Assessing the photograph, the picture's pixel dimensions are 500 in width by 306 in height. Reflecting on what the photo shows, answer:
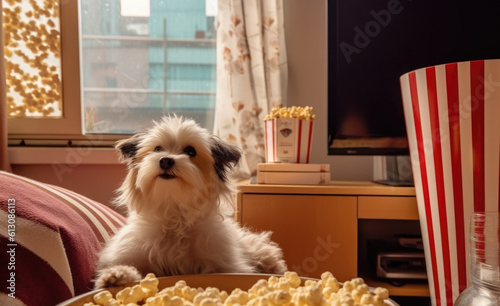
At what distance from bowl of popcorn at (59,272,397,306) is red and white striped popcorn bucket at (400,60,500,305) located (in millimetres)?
751

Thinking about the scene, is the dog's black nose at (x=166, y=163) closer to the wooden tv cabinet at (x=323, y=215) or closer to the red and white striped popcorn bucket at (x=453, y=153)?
the wooden tv cabinet at (x=323, y=215)

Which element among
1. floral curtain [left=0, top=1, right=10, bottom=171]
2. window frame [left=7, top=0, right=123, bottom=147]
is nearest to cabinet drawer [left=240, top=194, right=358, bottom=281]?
window frame [left=7, top=0, right=123, bottom=147]

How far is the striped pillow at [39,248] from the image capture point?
0.70 metres

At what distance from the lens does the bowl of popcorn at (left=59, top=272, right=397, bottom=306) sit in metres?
0.54

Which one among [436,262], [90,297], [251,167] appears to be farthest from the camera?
[251,167]

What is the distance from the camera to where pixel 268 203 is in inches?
60.9

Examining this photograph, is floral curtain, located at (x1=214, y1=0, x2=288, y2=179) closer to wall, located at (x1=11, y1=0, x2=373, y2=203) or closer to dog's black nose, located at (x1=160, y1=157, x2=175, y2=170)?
wall, located at (x1=11, y1=0, x2=373, y2=203)

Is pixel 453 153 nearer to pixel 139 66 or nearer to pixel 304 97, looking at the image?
pixel 304 97

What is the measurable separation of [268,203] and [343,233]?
33cm

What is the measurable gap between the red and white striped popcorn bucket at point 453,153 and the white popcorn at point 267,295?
0.75 metres

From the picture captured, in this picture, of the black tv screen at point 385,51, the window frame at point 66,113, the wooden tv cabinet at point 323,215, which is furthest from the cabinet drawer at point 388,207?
the window frame at point 66,113

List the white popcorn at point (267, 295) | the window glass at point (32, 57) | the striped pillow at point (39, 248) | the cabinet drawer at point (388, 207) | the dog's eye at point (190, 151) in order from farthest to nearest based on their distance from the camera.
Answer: the window glass at point (32, 57), the cabinet drawer at point (388, 207), the dog's eye at point (190, 151), the striped pillow at point (39, 248), the white popcorn at point (267, 295)

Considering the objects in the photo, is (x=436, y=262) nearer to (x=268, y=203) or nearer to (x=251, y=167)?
(x=268, y=203)

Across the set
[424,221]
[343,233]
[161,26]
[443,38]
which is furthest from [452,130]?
[161,26]
